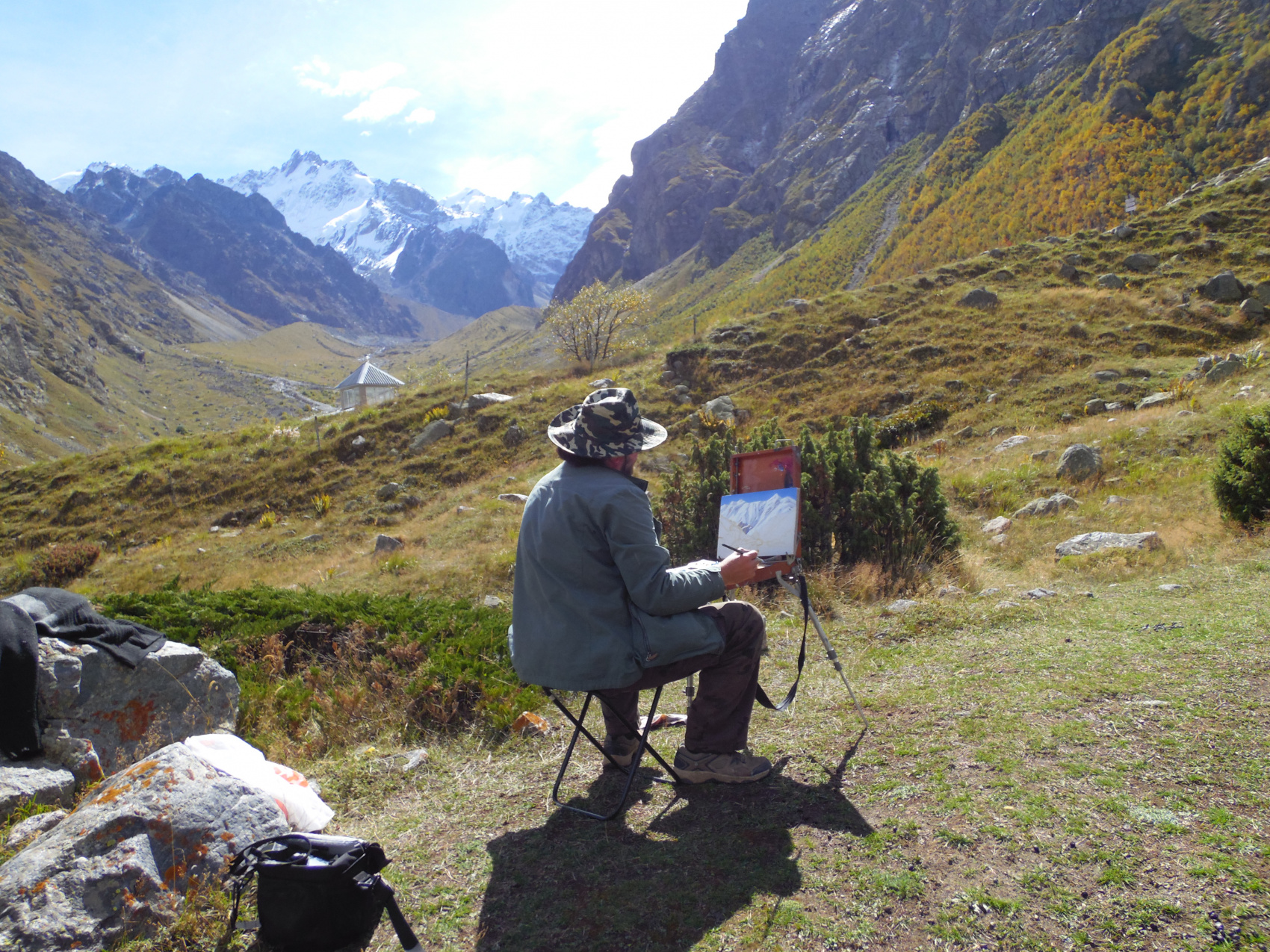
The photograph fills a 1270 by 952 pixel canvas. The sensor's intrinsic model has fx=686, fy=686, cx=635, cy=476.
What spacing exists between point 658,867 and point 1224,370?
15816 millimetres

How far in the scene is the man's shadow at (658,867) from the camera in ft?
8.27

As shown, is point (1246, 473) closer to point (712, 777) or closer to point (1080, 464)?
point (1080, 464)

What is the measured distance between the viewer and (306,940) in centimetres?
247

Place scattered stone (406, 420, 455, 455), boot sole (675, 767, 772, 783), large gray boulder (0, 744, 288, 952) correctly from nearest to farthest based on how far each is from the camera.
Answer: large gray boulder (0, 744, 288, 952), boot sole (675, 767, 772, 783), scattered stone (406, 420, 455, 455)

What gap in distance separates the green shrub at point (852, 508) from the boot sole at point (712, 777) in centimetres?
386

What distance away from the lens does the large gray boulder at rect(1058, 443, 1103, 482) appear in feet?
34.4

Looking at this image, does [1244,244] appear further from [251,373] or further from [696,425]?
[251,373]

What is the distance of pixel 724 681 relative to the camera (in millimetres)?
3375

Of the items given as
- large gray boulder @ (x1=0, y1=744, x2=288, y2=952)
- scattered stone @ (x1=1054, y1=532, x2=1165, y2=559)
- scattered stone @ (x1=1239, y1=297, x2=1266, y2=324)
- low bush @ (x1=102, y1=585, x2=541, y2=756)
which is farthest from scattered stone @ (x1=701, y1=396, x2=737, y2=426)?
large gray boulder @ (x1=0, y1=744, x2=288, y2=952)

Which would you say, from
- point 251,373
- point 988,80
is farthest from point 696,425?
point 251,373

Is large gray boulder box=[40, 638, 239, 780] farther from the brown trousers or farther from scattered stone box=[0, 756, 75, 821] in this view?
the brown trousers

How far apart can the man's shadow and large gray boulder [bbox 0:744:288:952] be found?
1.17 m

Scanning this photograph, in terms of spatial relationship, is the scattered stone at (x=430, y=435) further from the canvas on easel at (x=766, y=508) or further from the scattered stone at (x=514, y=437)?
the canvas on easel at (x=766, y=508)

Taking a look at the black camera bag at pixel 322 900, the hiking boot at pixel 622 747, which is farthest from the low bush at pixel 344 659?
the black camera bag at pixel 322 900
